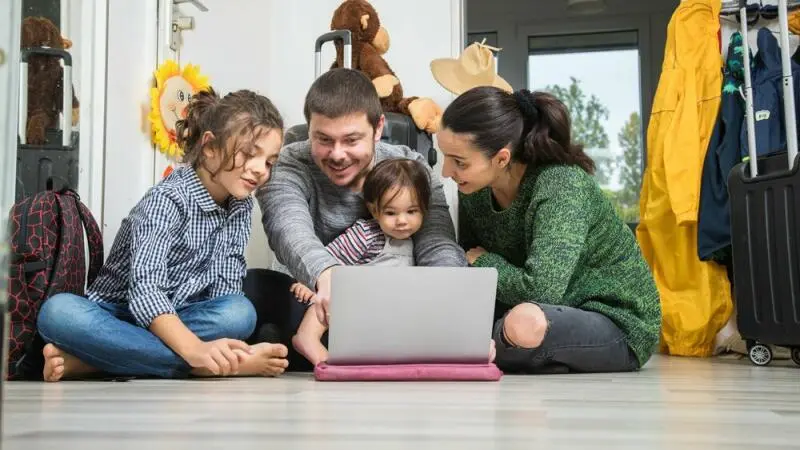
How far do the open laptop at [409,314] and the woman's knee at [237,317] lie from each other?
280 millimetres

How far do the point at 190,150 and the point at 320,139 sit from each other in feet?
0.87

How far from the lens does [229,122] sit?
5.37 feet

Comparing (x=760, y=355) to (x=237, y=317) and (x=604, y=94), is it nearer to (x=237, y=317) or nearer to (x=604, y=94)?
(x=237, y=317)

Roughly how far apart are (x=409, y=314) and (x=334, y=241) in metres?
0.49

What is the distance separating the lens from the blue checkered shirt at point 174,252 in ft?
4.92

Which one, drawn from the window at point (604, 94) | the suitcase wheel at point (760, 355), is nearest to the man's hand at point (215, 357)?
the suitcase wheel at point (760, 355)

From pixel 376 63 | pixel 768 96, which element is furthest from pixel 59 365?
pixel 768 96

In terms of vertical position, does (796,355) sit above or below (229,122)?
below

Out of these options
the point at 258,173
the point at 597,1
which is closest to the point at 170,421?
the point at 258,173

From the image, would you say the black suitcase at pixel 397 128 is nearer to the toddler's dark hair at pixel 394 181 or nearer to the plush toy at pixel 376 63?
the plush toy at pixel 376 63

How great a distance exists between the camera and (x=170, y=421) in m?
0.86

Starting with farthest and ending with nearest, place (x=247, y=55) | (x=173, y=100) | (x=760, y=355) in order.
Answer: (x=247, y=55), (x=173, y=100), (x=760, y=355)

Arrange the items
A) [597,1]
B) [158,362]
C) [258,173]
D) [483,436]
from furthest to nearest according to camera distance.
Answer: [597,1]
[258,173]
[158,362]
[483,436]

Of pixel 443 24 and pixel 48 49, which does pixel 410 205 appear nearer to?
pixel 48 49
